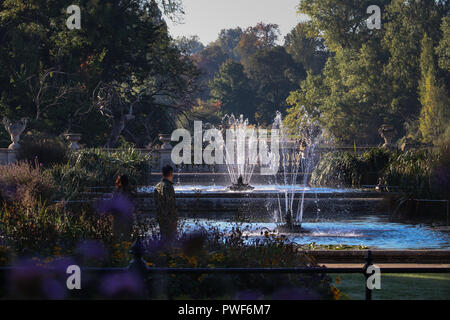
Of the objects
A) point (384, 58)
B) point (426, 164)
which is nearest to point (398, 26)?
point (384, 58)

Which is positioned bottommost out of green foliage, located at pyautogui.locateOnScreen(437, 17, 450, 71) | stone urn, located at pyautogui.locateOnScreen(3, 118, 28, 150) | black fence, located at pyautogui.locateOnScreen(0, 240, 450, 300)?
black fence, located at pyautogui.locateOnScreen(0, 240, 450, 300)

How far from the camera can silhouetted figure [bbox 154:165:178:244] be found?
→ 32.1 ft

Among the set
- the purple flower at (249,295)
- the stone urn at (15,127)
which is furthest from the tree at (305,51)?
the purple flower at (249,295)

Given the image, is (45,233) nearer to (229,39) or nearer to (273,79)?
(273,79)

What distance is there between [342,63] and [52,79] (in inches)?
1273

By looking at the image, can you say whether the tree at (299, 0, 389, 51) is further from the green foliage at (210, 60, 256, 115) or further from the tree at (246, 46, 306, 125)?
the green foliage at (210, 60, 256, 115)

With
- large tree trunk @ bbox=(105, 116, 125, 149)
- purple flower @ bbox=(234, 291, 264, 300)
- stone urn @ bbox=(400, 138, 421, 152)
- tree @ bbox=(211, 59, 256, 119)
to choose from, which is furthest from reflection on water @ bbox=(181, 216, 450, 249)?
tree @ bbox=(211, 59, 256, 119)

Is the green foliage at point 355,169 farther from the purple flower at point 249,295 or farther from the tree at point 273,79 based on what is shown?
the tree at point 273,79

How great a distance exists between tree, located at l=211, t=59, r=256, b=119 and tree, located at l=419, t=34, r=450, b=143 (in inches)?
1077

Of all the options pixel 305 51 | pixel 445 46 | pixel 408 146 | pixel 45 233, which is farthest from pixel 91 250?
pixel 305 51

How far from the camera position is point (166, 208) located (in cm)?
984

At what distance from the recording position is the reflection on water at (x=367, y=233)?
13.3 metres

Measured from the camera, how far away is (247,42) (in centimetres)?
10575

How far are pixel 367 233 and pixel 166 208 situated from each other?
6.46 meters
